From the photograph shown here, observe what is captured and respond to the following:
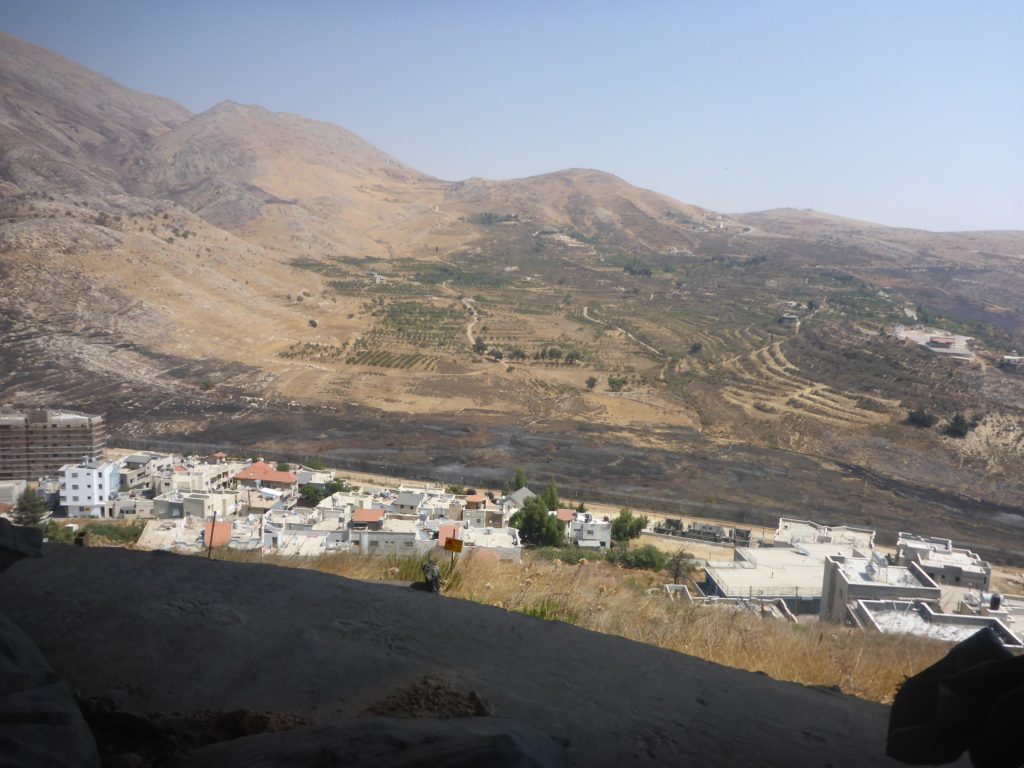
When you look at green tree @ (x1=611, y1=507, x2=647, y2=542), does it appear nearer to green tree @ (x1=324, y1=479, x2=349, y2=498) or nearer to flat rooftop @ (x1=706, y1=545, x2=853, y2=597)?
flat rooftop @ (x1=706, y1=545, x2=853, y2=597)

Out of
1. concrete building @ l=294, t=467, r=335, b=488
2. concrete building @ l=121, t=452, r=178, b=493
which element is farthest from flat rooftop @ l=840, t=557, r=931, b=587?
concrete building @ l=121, t=452, r=178, b=493

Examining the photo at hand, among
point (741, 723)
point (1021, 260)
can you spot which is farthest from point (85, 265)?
point (1021, 260)

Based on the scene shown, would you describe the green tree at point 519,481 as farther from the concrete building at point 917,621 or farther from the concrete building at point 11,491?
the concrete building at point 917,621

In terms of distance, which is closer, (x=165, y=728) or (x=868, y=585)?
(x=165, y=728)

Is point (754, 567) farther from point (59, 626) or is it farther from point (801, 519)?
point (59, 626)

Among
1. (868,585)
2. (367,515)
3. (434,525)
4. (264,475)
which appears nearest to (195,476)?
(264,475)

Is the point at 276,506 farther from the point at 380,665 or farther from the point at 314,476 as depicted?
the point at 380,665
